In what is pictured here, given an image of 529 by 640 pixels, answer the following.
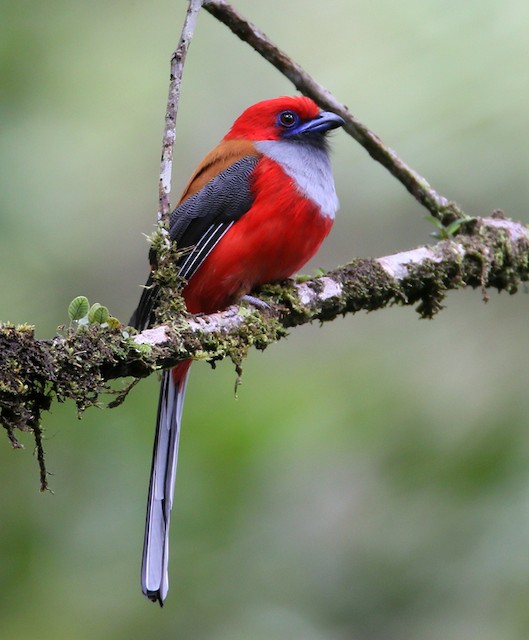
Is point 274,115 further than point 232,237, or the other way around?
point 274,115

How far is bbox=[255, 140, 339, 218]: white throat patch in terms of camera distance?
4039 millimetres

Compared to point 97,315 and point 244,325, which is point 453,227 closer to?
point 244,325

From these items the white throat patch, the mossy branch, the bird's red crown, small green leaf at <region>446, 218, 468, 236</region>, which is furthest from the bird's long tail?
small green leaf at <region>446, 218, 468, 236</region>

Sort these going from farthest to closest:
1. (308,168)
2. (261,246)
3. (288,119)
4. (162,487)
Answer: (288,119), (308,168), (261,246), (162,487)

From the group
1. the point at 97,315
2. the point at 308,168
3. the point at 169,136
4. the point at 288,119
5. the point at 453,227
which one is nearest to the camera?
the point at 97,315

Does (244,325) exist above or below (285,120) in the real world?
below

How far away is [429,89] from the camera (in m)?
5.36

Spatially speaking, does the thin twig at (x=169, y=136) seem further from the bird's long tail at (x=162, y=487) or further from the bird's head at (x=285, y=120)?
the bird's head at (x=285, y=120)

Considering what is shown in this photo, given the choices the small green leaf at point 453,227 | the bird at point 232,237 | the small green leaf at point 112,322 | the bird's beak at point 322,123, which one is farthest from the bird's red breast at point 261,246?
the small green leaf at point 112,322

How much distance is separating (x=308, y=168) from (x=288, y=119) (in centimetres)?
41

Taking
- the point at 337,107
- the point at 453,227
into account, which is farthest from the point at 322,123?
the point at 453,227

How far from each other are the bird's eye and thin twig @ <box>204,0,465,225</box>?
138 mm

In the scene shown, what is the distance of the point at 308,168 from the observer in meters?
4.19

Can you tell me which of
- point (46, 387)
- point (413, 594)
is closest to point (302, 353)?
point (413, 594)
